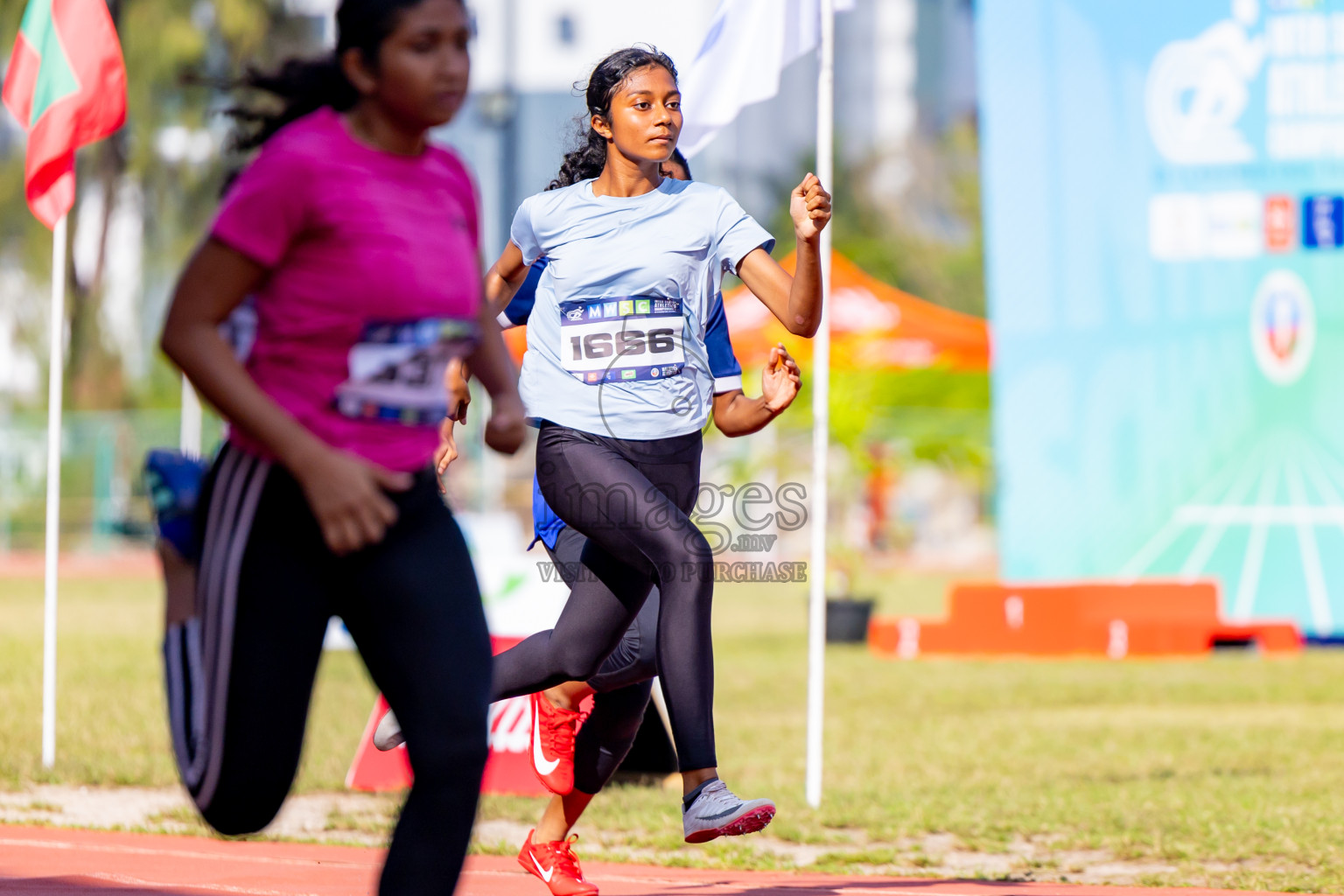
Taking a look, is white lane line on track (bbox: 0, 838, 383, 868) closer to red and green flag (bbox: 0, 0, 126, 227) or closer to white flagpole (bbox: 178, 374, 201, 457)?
red and green flag (bbox: 0, 0, 126, 227)

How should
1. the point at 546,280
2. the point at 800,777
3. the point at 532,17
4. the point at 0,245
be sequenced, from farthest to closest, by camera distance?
the point at 532,17 → the point at 0,245 → the point at 800,777 → the point at 546,280

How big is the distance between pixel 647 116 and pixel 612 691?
5.54 feet

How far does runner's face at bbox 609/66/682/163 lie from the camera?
4754 millimetres

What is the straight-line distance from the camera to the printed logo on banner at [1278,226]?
16.2 meters

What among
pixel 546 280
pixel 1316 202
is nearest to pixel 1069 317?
pixel 1316 202

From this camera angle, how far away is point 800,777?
8.49 metres

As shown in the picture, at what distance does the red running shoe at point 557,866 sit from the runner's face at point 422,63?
8.56 feet

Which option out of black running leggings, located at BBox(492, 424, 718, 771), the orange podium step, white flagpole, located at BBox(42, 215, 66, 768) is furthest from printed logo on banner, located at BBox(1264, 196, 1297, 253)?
black running leggings, located at BBox(492, 424, 718, 771)

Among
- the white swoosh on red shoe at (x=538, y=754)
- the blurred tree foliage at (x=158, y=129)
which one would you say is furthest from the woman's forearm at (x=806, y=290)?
the blurred tree foliage at (x=158, y=129)

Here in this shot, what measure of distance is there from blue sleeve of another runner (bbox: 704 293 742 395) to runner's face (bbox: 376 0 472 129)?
1.83 meters

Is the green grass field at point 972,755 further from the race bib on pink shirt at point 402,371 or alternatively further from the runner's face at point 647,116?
the race bib on pink shirt at point 402,371

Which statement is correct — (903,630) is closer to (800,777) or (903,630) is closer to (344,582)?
(800,777)

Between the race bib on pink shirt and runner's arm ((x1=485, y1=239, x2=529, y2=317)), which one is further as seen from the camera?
runner's arm ((x1=485, y1=239, x2=529, y2=317))

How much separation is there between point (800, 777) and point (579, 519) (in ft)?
13.5
